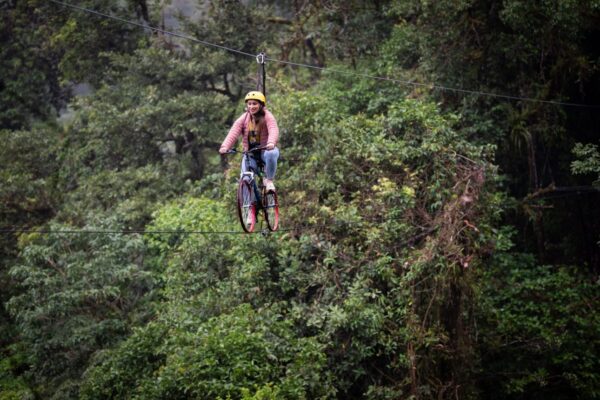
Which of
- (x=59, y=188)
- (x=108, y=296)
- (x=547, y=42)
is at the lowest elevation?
(x=108, y=296)

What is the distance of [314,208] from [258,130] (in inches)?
149

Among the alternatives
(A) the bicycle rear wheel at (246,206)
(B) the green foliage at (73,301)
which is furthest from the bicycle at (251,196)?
(B) the green foliage at (73,301)

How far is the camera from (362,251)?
10625mm

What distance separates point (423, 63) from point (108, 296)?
7.19 metres

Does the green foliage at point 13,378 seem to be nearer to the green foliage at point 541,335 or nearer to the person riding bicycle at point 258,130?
the person riding bicycle at point 258,130

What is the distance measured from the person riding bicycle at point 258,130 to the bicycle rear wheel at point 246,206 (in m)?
0.20

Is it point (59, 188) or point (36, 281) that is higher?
point (59, 188)

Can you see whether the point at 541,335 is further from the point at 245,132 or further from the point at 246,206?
the point at 245,132

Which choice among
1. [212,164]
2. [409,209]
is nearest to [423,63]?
[409,209]

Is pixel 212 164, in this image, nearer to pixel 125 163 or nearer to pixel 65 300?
pixel 125 163

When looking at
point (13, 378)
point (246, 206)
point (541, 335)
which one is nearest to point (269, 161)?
point (246, 206)

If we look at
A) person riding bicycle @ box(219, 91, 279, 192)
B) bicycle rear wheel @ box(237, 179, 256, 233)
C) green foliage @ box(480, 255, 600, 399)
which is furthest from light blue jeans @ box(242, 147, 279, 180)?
green foliage @ box(480, 255, 600, 399)

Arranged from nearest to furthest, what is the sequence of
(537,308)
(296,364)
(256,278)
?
(296,364) < (256,278) < (537,308)

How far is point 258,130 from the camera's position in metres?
7.37
